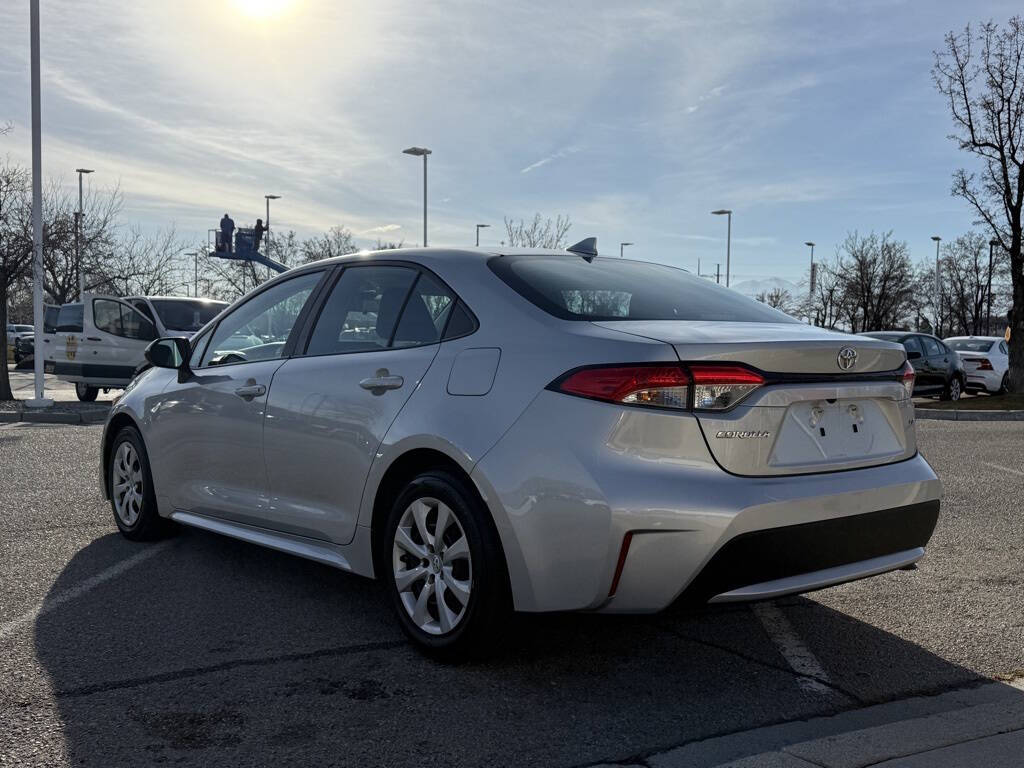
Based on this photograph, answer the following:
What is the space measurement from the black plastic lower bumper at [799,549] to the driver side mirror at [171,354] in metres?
3.27

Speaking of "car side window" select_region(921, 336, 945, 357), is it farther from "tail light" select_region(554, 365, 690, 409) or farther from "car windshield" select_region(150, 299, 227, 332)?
"tail light" select_region(554, 365, 690, 409)

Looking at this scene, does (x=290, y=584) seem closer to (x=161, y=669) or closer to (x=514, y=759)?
(x=161, y=669)

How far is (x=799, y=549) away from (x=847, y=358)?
719 mm

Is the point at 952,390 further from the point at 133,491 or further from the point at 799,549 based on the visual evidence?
the point at 799,549

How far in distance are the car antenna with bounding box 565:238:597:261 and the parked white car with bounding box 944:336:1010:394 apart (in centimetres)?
1949

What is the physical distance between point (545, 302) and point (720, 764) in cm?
170

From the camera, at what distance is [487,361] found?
3580 millimetres

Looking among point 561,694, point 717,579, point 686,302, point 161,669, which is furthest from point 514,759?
point 686,302

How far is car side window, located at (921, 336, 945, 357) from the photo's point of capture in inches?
745

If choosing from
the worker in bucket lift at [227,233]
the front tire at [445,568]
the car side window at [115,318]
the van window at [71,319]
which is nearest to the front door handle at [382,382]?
the front tire at [445,568]

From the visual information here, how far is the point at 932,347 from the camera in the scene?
19.1m

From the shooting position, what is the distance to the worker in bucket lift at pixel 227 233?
111ft

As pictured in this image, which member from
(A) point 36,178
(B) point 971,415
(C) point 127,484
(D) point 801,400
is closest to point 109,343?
(A) point 36,178

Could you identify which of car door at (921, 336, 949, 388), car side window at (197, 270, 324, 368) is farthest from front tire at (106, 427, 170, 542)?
car door at (921, 336, 949, 388)
